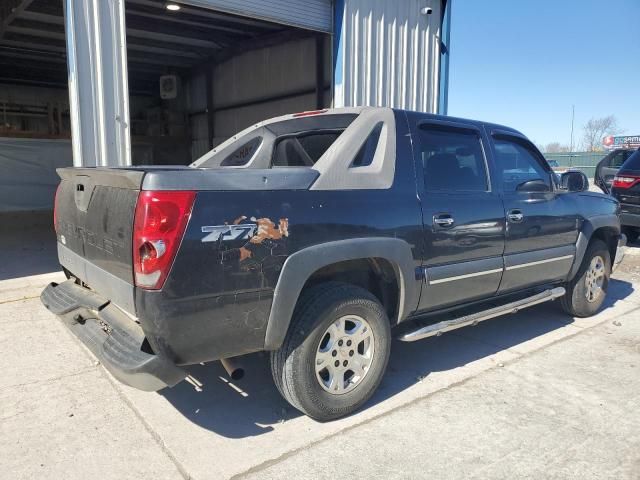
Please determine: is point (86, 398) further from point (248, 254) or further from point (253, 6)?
point (253, 6)

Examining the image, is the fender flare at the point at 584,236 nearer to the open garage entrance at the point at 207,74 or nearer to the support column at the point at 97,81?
the support column at the point at 97,81

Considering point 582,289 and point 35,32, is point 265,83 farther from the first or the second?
point 582,289

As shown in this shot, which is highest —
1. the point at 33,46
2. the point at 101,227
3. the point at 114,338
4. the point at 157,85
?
the point at 33,46

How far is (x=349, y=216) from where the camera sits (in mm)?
3049

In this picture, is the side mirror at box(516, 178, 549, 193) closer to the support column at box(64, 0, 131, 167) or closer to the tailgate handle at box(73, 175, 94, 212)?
the tailgate handle at box(73, 175, 94, 212)

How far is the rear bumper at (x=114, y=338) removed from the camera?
Answer: 8.21 ft

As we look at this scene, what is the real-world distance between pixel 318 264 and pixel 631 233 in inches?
374

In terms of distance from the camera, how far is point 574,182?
15.9 feet

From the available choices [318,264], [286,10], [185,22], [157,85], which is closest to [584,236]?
[318,264]

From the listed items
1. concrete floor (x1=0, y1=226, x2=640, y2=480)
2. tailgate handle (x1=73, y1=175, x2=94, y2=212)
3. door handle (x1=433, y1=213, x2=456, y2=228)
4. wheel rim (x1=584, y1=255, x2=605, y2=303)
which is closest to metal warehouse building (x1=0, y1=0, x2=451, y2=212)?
tailgate handle (x1=73, y1=175, x2=94, y2=212)

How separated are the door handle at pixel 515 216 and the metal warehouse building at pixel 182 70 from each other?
436 cm

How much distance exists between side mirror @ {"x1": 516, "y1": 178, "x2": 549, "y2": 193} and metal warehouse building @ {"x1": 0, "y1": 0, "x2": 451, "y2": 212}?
4401 mm

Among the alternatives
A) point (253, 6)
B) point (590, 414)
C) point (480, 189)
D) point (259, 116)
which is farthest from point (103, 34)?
point (259, 116)

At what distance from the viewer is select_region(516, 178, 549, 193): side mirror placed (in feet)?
14.2
